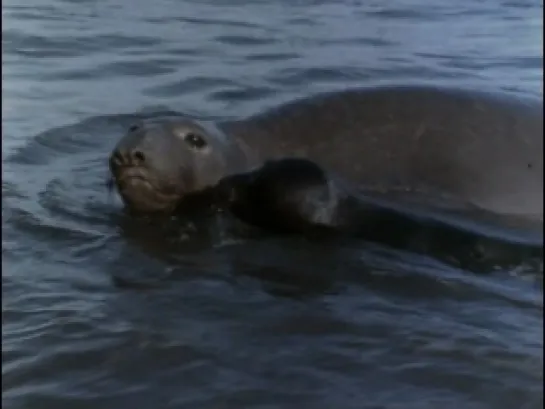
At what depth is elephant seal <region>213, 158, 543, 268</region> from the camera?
4258 mm

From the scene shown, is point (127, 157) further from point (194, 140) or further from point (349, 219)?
point (349, 219)

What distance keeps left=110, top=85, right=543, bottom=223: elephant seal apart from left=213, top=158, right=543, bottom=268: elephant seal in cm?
16

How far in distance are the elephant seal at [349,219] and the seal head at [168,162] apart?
0.17 meters

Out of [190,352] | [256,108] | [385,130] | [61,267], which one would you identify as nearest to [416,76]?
[256,108]

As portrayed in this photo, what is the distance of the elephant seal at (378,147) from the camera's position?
468cm

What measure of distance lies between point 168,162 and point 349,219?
2.71 feet

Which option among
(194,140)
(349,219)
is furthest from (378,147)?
(194,140)

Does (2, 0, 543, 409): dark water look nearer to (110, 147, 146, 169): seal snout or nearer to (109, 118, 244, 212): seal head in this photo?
(109, 118, 244, 212): seal head

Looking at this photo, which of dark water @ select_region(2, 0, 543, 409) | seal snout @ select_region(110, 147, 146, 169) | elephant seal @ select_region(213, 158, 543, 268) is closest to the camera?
dark water @ select_region(2, 0, 543, 409)

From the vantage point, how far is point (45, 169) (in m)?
5.79

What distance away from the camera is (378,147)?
4898mm

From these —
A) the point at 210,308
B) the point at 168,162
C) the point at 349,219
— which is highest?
the point at 168,162

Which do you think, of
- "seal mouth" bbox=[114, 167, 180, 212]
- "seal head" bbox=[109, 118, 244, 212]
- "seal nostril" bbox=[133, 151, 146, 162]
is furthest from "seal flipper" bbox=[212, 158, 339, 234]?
"seal nostril" bbox=[133, 151, 146, 162]

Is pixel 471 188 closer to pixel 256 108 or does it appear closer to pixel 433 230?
pixel 433 230
